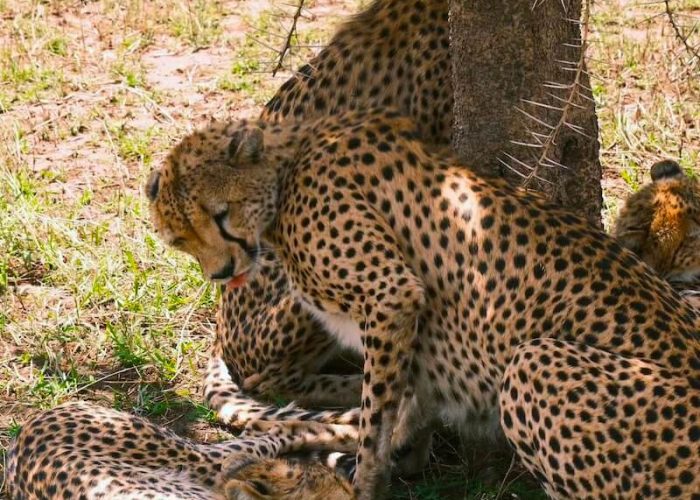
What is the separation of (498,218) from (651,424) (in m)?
0.89

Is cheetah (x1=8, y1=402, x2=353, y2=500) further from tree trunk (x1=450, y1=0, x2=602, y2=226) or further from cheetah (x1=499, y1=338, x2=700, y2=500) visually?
tree trunk (x1=450, y1=0, x2=602, y2=226)

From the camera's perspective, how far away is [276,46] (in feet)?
24.3

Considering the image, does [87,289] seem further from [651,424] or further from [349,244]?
[651,424]

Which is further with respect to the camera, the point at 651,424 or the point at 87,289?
the point at 87,289

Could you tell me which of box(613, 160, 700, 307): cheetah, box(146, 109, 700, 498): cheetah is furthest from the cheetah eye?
box(613, 160, 700, 307): cheetah

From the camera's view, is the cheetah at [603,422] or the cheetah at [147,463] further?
the cheetah at [147,463]

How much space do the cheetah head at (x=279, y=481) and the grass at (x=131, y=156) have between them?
0.35 m

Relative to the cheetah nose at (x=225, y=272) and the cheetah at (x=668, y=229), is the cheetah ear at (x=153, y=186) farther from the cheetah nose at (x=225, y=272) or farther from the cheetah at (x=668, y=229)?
the cheetah at (x=668, y=229)

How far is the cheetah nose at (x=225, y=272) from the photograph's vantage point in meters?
4.58

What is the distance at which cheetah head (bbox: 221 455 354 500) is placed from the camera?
13.3 ft

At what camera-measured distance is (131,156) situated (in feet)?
21.7

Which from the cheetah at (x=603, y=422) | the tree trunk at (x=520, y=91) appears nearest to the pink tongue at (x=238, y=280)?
the tree trunk at (x=520, y=91)

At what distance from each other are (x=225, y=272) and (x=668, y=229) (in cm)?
171

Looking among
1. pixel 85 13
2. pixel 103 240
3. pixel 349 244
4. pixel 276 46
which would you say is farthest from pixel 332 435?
pixel 85 13
